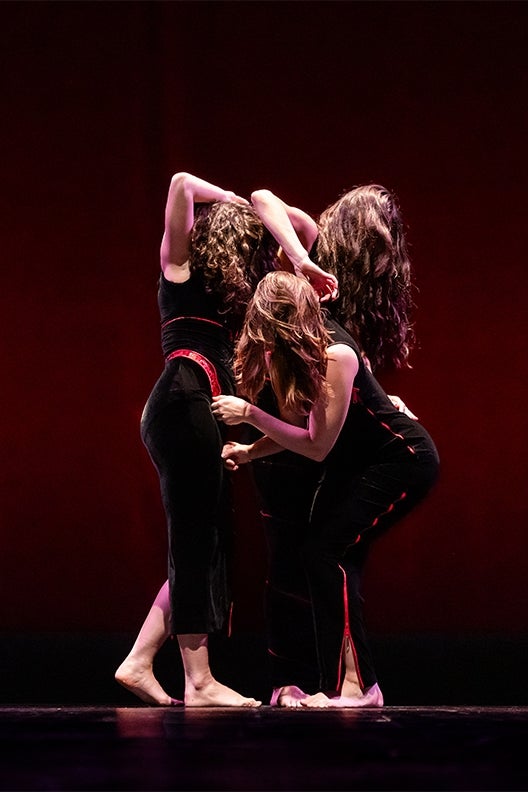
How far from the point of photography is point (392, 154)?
2.93m

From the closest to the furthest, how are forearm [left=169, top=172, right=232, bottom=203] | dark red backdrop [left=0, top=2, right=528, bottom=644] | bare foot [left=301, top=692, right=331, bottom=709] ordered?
bare foot [left=301, top=692, right=331, bottom=709] < forearm [left=169, top=172, right=232, bottom=203] < dark red backdrop [left=0, top=2, right=528, bottom=644]

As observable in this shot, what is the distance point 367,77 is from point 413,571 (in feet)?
4.72

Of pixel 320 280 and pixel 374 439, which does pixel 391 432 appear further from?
pixel 320 280

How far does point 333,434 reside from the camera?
2.21m

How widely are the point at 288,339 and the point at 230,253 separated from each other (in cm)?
32

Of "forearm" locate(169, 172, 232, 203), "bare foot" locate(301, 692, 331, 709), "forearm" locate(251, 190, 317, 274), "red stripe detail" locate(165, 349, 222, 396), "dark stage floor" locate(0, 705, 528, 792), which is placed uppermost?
"forearm" locate(169, 172, 232, 203)

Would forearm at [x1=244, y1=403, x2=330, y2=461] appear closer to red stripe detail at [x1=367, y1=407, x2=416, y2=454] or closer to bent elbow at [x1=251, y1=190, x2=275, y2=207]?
red stripe detail at [x1=367, y1=407, x2=416, y2=454]

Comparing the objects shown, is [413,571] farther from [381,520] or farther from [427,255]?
[427,255]

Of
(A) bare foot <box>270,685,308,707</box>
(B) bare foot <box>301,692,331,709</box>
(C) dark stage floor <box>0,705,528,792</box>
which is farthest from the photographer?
(A) bare foot <box>270,685,308,707</box>

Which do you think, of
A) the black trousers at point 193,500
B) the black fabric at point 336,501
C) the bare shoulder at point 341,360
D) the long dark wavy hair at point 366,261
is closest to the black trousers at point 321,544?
the black fabric at point 336,501

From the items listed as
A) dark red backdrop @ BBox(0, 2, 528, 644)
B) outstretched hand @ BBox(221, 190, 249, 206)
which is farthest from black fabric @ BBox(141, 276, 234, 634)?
dark red backdrop @ BBox(0, 2, 528, 644)

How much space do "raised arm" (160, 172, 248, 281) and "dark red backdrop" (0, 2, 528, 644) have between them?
0.55 meters

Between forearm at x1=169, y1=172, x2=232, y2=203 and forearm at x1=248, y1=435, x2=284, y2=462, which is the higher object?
forearm at x1=169, y1=172, x2=232, y2=203

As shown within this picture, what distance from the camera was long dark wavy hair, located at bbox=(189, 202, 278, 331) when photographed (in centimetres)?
235
